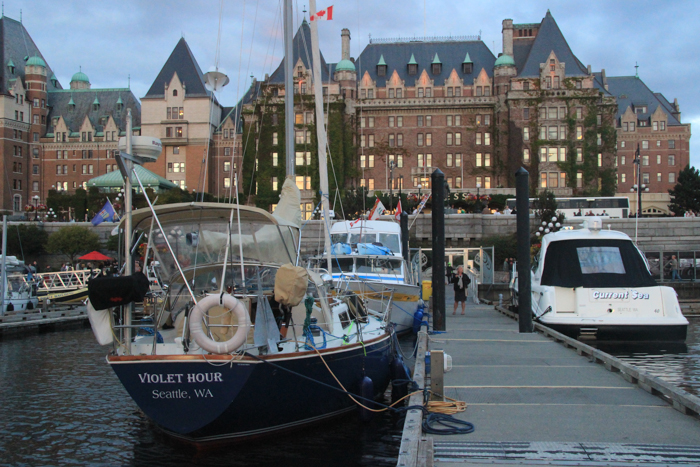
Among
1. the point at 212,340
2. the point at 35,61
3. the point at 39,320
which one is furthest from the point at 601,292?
the point at 35,61

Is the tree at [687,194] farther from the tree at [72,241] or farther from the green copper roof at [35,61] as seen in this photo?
the green copper roof at [35,61]

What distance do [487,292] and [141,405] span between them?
27684 mm

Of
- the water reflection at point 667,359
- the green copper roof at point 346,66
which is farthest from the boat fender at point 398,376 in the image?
the green copper roof at point 346,66

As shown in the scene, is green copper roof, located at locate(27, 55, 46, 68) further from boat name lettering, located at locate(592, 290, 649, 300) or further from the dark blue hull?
the dark blue hull

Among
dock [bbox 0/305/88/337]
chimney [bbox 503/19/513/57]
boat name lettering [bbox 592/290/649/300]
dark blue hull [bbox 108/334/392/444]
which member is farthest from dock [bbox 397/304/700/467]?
chimney [bbox 503/19/513/57]

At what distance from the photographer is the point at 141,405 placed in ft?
31.7

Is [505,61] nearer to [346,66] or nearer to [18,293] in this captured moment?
[346,66]

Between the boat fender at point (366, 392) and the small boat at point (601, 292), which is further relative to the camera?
the small boat at point (601, 292)

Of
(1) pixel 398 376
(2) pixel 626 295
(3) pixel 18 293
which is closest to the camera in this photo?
(1) pixel 398 376

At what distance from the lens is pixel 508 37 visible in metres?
79.1

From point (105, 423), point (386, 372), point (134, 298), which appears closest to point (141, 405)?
point (134, 298)

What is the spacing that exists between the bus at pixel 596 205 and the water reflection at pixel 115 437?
5374 cm

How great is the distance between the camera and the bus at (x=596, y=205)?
65125mm

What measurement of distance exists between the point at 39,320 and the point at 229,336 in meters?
18.8
